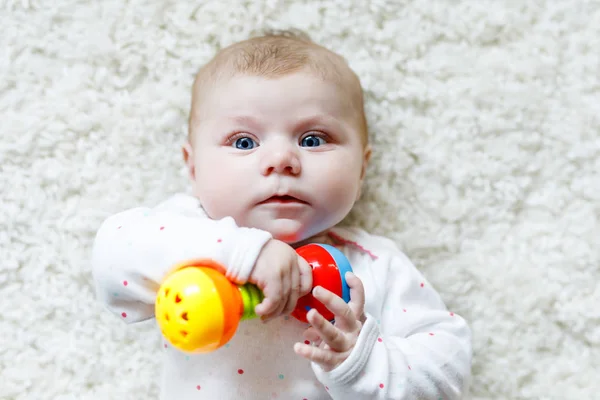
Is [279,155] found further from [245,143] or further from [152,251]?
[152,251]

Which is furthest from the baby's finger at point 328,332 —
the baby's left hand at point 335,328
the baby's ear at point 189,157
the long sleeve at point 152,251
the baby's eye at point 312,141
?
the baby's ear at point 189,157

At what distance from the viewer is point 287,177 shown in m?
1.14

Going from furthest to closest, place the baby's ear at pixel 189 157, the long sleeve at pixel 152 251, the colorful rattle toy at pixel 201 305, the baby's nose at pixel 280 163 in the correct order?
the baby's ear at pixel 189 157
the baby's nose at pixel 280 163
the long sleeve at pixel 152 251
the colorful rattle toy at pixel 201 305

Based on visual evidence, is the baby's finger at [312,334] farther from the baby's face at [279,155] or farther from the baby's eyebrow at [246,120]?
the baby's eyebrow at [246,120]

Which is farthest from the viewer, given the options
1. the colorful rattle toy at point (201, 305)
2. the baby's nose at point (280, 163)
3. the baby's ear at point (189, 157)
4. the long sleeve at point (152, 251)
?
the baby's ear at point (189, 157)

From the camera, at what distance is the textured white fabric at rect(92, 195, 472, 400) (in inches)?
40.9

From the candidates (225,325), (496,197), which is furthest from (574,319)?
(225,325)

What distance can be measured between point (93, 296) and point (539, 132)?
971 mm

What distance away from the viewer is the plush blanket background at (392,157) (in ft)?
4.55

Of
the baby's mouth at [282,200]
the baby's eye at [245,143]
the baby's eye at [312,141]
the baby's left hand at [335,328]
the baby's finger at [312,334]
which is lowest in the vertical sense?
the baby's finger at [312,334]

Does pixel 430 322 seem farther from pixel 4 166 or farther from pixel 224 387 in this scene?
pixel 4 166

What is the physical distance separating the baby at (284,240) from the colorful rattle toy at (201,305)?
0.05 m

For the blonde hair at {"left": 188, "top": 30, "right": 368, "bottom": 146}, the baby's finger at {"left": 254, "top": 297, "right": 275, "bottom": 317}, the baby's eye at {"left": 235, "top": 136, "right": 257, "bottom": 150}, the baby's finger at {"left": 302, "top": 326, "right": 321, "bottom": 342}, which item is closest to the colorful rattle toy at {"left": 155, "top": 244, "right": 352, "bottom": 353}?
the baby's finger at {"left": 254, "top": 297, "right": 275, "bottom": 317}

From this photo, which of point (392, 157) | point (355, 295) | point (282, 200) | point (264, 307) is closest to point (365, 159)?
point (392, 157)
